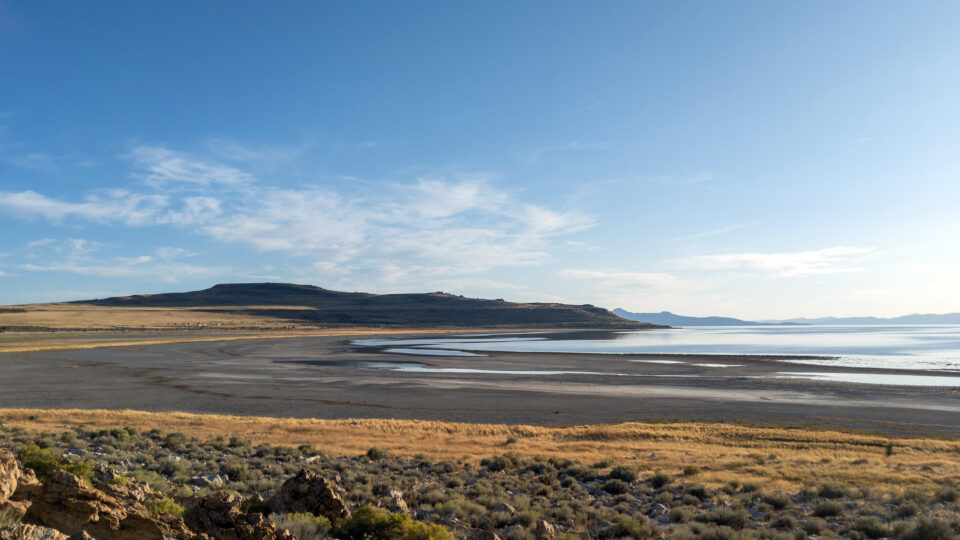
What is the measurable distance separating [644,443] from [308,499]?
17.0 metres

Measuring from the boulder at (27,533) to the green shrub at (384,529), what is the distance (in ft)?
12.0

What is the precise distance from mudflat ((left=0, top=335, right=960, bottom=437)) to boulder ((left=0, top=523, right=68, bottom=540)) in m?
25.4

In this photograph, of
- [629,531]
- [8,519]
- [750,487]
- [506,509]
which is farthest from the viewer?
[750,487]

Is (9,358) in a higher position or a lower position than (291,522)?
lower

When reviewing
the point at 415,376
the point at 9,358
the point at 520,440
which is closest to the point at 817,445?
the point at 520,440

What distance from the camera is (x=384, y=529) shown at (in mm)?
7785

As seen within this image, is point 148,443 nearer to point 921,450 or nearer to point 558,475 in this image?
point 558,475

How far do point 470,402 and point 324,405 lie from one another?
8.93 m

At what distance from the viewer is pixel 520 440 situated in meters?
22.8

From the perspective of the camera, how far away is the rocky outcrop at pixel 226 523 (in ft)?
20.3

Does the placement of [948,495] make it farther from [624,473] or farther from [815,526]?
[624,473]

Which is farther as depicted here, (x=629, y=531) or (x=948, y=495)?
(x=948, y=495)

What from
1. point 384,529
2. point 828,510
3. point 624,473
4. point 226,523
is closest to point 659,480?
A: point 624,473

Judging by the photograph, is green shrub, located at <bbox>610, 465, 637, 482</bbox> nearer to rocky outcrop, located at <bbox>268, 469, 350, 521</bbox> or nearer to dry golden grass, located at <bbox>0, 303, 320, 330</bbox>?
rocky outcrop, located at <bbox>268, 469, 350, 521</bbox>
